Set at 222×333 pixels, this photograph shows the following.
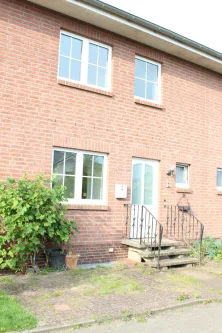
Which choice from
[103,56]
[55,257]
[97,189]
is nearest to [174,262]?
[97,189]

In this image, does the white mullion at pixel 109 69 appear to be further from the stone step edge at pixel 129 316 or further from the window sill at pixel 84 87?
the stone step edge at pixel 129 316

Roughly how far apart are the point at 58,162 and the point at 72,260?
2.27m

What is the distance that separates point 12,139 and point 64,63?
2.38 meters

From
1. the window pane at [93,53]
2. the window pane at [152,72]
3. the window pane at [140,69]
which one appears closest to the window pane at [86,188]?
the window pane at [93,53]

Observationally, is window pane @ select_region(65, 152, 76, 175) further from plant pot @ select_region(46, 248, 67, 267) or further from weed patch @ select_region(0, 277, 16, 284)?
weed patch @ select_region(0, 277, 16, 284)

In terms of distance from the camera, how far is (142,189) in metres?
9.59

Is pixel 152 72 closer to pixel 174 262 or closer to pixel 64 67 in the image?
pixel 64 67

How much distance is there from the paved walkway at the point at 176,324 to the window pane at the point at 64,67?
5.85 metres

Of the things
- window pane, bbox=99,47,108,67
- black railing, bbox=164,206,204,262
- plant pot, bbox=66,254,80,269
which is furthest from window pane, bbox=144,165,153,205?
window pane, bbox=99,47,108,67

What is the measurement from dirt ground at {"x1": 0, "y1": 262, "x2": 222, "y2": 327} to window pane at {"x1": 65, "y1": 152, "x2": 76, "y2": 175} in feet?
7.64

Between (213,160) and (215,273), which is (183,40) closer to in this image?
(213,160)

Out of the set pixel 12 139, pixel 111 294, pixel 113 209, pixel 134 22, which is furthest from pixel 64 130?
pixel 111 294

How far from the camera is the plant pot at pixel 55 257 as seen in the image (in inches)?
292

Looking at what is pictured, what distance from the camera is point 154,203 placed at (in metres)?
9.79
